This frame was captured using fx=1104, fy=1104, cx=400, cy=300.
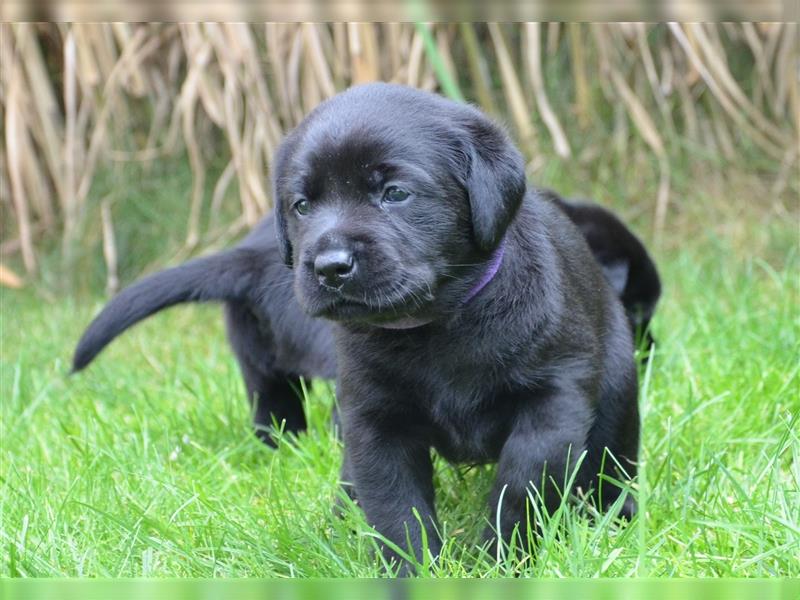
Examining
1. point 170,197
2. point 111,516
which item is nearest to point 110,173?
point 170,197

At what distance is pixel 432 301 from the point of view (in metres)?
2.06

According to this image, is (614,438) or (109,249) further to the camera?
(109,249)

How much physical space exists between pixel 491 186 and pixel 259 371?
1.23 m

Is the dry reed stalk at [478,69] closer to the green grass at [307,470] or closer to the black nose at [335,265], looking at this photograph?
the green grass at [307,470]

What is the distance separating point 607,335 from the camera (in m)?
2.41

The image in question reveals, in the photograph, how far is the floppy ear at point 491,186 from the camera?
2068 millimetres

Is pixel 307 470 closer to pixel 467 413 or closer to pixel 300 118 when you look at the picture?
pixel 467 413

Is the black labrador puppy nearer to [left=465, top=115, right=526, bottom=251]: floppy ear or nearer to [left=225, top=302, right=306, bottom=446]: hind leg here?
[left=465, top=115, right=526, bottom=251]: floppy ear

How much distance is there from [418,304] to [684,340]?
5.45ft

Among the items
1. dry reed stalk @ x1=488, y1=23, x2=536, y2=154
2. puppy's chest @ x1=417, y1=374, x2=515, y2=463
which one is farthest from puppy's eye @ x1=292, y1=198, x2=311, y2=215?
dry reed stalk @ x1=488, y1=23, x2=536, y2=154

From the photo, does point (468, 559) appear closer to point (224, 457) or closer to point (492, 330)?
point (492, 330)

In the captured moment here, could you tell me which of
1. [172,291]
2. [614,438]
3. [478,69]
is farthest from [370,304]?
[478,69]

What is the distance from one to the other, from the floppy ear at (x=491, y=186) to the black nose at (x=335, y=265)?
0.28m

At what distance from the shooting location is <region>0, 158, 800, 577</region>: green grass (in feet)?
6.43
